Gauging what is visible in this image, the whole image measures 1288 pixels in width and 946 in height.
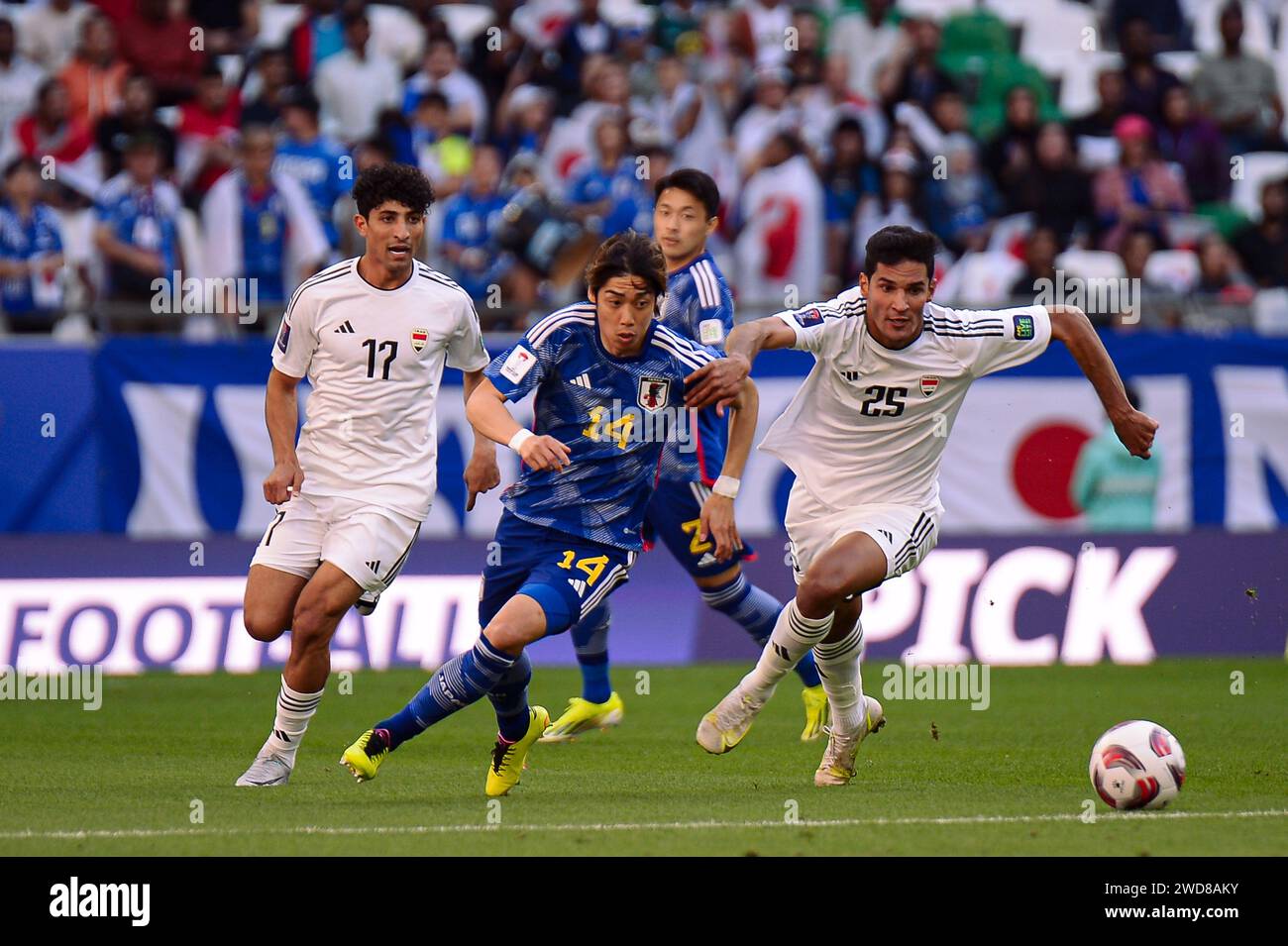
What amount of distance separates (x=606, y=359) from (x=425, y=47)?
414 inches

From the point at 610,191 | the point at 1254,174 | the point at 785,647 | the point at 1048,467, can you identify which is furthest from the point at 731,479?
the point at 1254,174

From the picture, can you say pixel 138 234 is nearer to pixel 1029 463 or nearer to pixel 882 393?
pixel 1029 463

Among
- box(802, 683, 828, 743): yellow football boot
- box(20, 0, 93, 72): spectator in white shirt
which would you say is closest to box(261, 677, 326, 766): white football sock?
box(802, 683, 828, 743): yellow football boot

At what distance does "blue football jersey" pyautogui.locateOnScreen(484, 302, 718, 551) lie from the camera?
808cm

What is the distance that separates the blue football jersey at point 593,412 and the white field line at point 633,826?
1.46 metres

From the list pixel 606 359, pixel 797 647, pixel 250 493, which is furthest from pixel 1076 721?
pixel 250 493

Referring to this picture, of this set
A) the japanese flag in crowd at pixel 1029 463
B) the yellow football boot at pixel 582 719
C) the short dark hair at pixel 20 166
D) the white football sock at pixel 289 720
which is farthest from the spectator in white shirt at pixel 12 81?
the white football sock at pixel 289 720

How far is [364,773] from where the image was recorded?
784cm

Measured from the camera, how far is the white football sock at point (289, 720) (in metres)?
8.20

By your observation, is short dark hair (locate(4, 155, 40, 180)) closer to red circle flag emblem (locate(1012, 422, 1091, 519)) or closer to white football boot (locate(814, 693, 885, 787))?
red circle flag emblem (locate(1012, 422, 1091, 519))

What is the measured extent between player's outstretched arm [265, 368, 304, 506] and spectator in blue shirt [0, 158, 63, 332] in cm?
763

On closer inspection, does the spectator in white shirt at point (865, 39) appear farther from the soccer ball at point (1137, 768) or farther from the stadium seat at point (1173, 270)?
the soccer ball at point (1137, 768)

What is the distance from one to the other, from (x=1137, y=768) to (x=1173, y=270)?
1048cm

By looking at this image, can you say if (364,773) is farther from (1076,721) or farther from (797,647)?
(1076,721)
